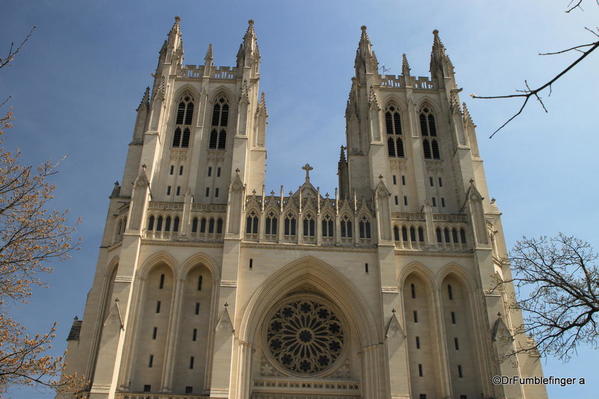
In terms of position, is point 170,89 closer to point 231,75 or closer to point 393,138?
point 231,75

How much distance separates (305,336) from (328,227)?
614 cm

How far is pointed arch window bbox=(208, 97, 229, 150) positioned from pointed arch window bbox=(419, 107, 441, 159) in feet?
42.8

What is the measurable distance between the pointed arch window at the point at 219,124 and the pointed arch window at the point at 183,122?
1501 millimetres

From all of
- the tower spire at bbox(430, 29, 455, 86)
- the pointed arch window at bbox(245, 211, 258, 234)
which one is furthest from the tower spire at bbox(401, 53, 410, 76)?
the pointed arch window at bbox(245, 211, 258, 234)

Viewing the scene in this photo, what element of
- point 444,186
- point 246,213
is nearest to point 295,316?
point 246,213

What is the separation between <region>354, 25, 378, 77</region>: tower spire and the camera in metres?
38.8

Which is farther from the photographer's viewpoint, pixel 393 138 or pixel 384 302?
pixel 393 138

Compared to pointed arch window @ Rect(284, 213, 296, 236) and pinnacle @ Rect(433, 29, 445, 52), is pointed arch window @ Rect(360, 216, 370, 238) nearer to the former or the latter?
pointed arch window @ Rect(284, 213, 296, 236)

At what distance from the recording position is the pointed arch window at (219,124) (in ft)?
116

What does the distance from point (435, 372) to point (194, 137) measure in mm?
19817

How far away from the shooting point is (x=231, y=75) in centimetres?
3828

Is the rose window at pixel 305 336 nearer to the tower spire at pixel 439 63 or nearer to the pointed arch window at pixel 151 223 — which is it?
the pointed arch window at pixel 151 223

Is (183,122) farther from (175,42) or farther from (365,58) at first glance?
(365,58)

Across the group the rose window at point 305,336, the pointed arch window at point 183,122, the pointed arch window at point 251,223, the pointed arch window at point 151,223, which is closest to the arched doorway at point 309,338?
the rose window at point 305,336
